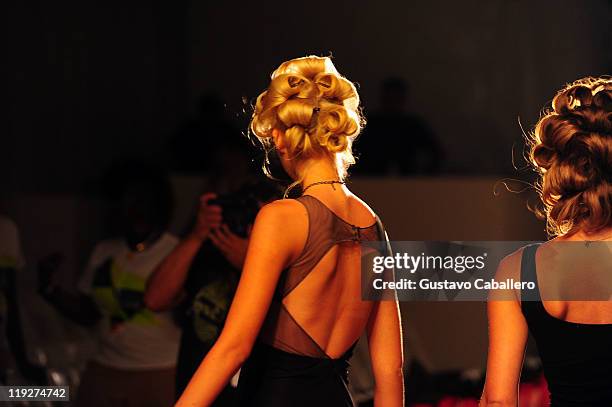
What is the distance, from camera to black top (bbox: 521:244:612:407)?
5.59 feet

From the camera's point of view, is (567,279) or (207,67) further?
(207,67)

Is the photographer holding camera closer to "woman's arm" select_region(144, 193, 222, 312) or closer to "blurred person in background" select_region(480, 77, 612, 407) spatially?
"woman's arm" select_region(144, 193, 222, 312)

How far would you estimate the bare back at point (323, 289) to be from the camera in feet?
5.86

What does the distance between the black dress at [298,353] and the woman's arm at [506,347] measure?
0.88 feet

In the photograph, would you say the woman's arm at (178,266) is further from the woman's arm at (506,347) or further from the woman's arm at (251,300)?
the woman's arm at (506,347)

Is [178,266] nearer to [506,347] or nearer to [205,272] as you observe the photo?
[205,272]

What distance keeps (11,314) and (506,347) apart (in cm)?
171

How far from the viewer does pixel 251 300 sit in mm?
1697

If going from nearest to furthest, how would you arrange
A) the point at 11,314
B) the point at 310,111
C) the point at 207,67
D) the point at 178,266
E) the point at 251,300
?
the point at 251,300 < the point at 310,111 < the point at 178,266 < the point at 11,314 < the point at 207,67

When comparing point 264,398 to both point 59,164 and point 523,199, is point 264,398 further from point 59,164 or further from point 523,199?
point 59,164

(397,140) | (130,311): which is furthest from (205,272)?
(397,140)

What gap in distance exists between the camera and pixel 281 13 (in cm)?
302

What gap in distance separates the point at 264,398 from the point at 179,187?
1304mm

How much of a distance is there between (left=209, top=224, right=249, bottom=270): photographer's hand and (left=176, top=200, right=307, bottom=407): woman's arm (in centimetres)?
66
